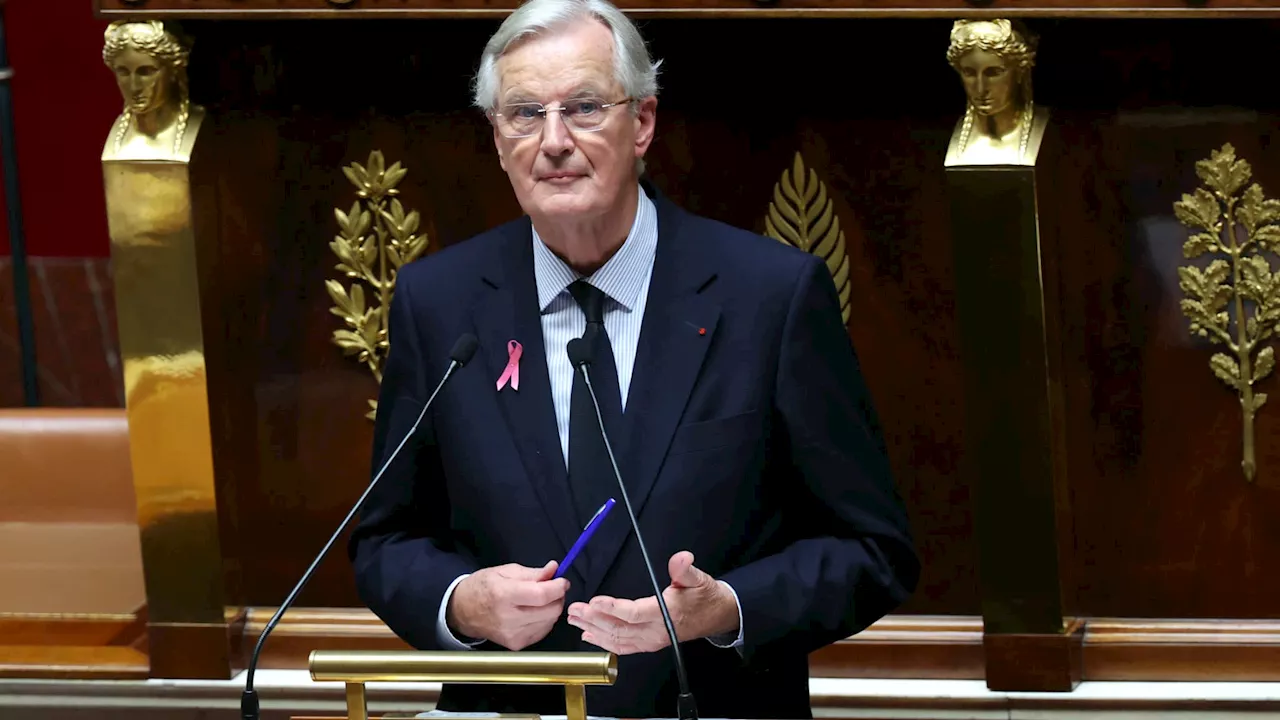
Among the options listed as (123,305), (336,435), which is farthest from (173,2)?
(336,435)

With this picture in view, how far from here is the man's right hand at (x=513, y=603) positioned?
2092mm

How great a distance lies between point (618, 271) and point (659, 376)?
5.8 inches

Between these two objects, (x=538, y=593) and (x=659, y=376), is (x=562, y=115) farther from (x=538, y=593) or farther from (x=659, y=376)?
(x=538, y=593)

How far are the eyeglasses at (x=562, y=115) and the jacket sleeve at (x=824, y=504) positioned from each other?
0.99 ft

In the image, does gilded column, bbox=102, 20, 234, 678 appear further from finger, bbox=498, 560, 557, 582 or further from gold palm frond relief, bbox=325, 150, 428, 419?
finger, bbox=498, 560, 557, 582

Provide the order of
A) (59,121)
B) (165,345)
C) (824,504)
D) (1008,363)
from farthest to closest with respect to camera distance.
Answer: (59,121) → (165,345) → (1008,363) → (824,504)

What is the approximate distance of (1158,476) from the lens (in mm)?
3301

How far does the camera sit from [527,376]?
7.84 ft

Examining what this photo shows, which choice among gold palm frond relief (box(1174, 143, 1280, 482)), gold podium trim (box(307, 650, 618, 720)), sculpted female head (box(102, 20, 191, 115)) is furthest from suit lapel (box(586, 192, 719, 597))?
sculpted female head (box(102, 20, 191, 115))

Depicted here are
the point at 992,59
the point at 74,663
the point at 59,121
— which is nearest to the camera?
the point at 992,59

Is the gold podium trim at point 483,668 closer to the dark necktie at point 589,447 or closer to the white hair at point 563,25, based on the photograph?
the dark necktie at point 589,447

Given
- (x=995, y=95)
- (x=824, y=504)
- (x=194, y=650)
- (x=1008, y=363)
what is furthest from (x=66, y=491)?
(x=824, y=504)

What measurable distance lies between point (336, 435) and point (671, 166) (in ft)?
2.45

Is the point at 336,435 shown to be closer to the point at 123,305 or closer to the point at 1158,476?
the point at 123,305
